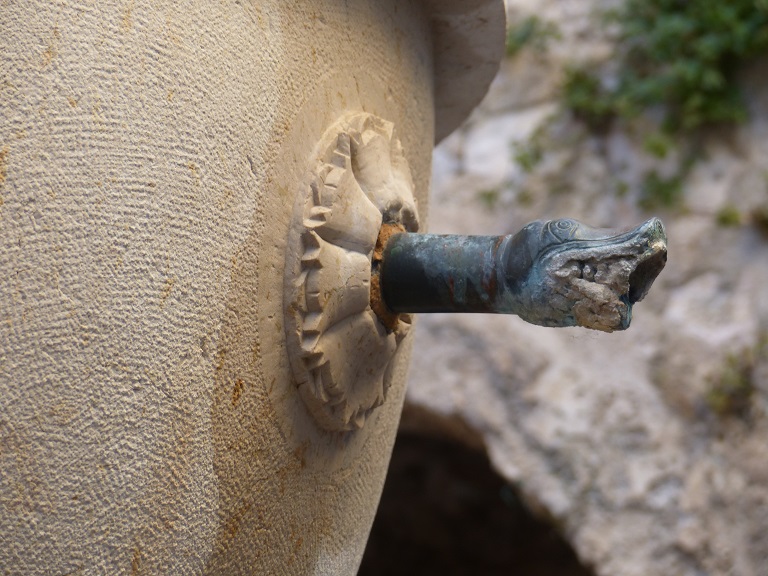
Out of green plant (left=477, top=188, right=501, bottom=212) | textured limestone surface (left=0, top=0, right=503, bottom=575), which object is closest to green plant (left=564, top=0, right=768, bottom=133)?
green plant (left=477, top=188, right=501, bottom=212)

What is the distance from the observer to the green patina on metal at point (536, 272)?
617mm

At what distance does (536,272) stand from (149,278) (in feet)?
0.91

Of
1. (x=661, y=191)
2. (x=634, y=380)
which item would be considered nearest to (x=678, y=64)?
(x=661, y=191)

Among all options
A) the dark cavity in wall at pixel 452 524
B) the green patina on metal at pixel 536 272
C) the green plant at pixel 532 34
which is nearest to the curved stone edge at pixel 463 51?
the green patina on metal at pixel 536 272

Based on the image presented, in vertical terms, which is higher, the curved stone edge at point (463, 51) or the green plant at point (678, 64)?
the green plant at point (678, 64)

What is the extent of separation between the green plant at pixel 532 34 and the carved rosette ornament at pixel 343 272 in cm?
156

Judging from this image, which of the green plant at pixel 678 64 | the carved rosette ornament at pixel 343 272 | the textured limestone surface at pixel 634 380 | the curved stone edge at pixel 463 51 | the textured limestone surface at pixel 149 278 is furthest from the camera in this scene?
the green plant at pixel 678 64

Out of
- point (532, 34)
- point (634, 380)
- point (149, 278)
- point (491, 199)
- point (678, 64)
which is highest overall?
point (532, 34)

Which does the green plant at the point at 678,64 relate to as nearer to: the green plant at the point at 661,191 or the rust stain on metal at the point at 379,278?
the green plant at the point at 661,191

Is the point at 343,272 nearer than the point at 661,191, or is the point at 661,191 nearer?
the point at 343,272

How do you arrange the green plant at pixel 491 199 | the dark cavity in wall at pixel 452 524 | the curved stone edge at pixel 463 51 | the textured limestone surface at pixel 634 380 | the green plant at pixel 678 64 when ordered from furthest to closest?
1. the dark cavity in wall at pixel 452 524
2. the green plant at pixel 491 199
3. the green plant at pixel 678 64
4. the textured limestone surface at pixel 634 380
5. the curved stone edge at pixel 463 51

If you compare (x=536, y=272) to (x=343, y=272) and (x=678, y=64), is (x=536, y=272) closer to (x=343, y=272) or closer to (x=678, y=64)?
(x=343, y=272)

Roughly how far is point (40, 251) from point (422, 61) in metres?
0.49

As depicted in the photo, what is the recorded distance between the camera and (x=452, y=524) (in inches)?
116
